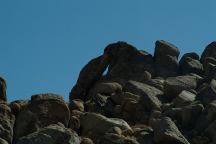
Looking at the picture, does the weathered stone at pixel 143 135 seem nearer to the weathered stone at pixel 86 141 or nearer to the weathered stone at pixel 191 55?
the weathered stone at pixel 86 141

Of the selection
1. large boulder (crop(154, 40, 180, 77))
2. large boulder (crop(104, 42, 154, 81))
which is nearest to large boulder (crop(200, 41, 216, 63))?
large boulder (crop(154, 40, 180, 77))

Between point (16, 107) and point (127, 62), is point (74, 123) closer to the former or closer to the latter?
point (16, 107)

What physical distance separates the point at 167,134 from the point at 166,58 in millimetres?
49943

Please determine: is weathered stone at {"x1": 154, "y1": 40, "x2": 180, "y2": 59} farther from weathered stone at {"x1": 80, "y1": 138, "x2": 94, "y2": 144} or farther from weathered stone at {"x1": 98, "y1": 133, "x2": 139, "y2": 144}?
weathered stone at {"x1": 80, "y1": 138, "x2": 94, "y2": 144}

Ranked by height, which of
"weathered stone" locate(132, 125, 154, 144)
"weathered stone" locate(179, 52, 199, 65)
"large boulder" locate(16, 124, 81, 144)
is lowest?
"weathered stone" locate(179, 52, 199, 65)

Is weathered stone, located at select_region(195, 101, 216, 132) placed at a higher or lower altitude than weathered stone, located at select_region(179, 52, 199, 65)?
higher

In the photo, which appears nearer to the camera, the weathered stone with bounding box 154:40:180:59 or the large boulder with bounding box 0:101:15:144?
the large boulder with bounding box 0:101:15:144

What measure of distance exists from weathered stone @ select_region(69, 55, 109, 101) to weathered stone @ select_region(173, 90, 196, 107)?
23.3 metres

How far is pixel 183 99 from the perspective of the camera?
76000mm

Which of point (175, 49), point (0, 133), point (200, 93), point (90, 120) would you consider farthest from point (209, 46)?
point (0, 133)

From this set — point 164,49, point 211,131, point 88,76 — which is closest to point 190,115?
point 211,131

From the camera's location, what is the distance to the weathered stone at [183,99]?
75125 millimetres

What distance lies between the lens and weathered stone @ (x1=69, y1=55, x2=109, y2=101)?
327 feet

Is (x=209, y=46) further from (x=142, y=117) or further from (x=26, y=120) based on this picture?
(x=26, y=120)
